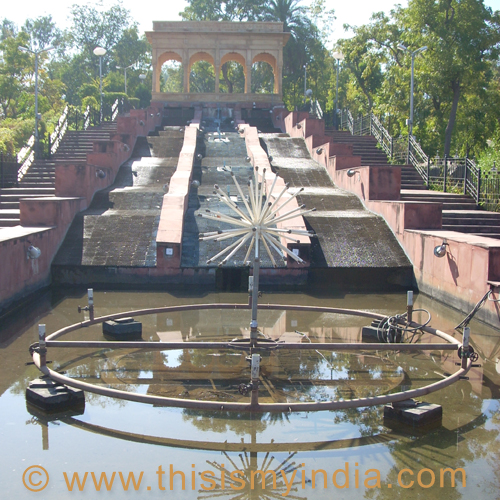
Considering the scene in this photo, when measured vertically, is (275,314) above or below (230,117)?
below

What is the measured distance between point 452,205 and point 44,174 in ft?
44.2

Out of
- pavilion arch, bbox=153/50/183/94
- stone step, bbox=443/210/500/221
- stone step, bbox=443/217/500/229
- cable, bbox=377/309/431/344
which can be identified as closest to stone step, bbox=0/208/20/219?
cable, bbox=377/309/431/344

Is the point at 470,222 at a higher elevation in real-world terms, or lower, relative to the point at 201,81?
lower

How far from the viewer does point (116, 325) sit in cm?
878

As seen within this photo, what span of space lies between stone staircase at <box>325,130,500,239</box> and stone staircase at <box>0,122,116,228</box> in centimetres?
1072

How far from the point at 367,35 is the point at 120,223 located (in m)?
23.8

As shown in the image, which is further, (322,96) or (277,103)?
(322,96)

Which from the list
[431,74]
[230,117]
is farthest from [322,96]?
[431,74]

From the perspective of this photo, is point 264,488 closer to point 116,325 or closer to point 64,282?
point 116,325

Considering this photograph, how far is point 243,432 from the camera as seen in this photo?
226 inches

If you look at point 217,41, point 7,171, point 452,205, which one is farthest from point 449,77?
point 7,171

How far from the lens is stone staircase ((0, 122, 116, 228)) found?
51.3 feet

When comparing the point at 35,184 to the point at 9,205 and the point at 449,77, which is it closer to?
the point at 9,205

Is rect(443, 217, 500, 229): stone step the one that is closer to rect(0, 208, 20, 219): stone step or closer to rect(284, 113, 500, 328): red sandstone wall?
rect(284, 113, 500, 328): red sandstone wall
